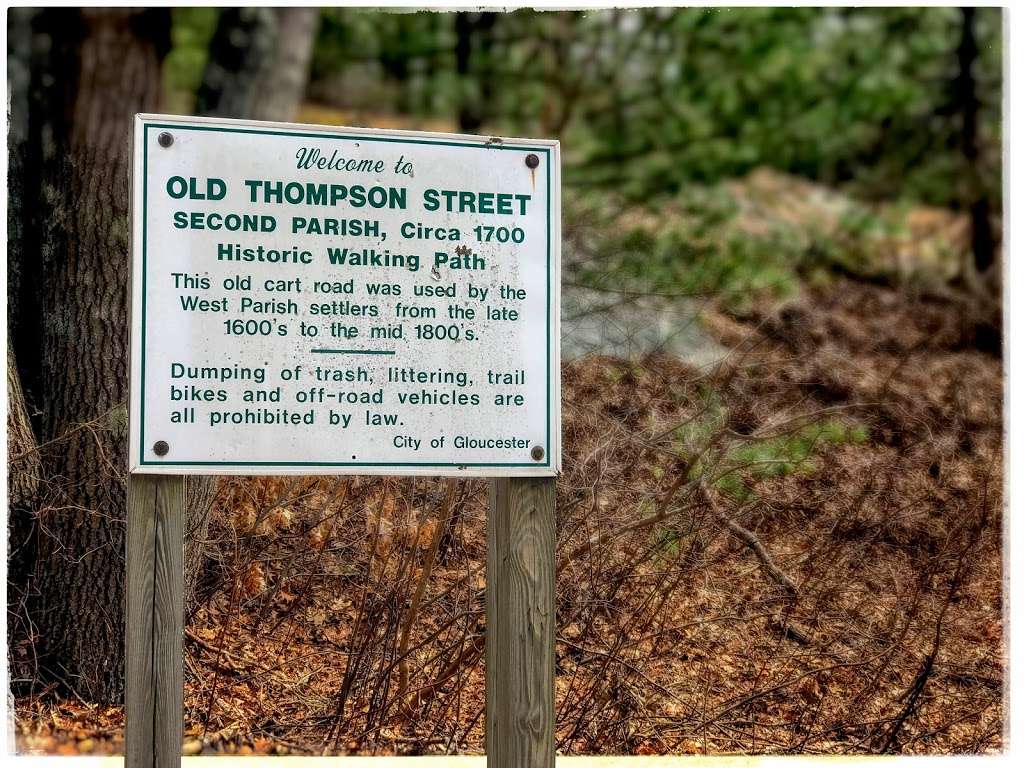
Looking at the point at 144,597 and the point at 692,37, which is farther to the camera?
the point at 692,37

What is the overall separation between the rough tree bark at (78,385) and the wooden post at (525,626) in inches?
83.4

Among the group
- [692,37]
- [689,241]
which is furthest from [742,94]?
[689,241]

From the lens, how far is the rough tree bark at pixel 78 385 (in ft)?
16.6

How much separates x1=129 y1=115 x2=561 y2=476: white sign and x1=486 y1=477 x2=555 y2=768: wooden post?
0.14 meters

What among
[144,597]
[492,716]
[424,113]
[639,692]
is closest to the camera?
[144,597]

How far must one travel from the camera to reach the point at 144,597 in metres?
3.01

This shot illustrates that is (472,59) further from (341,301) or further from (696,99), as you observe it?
(341,301)

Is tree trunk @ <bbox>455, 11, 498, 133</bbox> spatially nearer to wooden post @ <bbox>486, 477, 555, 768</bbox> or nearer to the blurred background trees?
the blurred background trees

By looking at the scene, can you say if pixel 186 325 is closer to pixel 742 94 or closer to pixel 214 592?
pixel 214 592

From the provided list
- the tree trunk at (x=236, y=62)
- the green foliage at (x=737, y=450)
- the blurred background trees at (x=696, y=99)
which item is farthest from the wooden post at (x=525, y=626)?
the tree trunk at (x=236, y=62)

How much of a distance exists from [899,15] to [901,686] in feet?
24.0

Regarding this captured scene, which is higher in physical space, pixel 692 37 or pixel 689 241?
pixel 692 37

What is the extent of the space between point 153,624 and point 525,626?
1021 millimetres

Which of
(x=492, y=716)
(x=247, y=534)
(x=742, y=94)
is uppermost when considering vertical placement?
(x=742, y=94)
